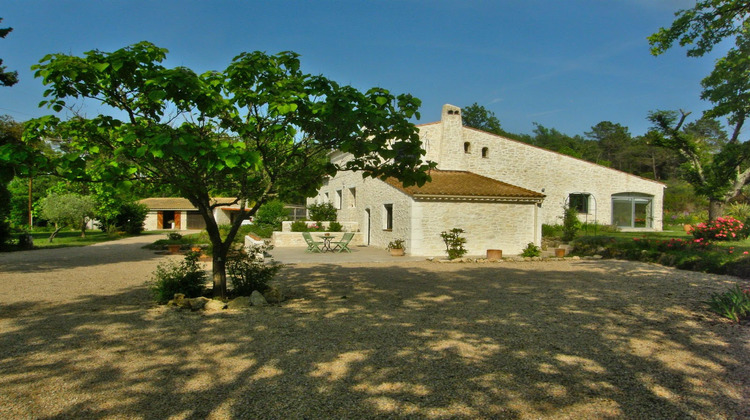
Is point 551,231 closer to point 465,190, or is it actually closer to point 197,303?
point 465,190

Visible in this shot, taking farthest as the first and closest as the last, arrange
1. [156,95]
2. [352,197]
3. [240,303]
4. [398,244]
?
[352,197] < [398,244] < [240,303] < [156,95]

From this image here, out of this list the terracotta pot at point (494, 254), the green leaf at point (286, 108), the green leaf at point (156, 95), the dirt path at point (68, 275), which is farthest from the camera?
the terracotta pot at point (494, 254)

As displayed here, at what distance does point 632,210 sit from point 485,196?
1331 centimetres

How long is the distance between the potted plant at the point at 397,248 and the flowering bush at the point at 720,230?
9.70 metres

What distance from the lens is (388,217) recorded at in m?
19.8

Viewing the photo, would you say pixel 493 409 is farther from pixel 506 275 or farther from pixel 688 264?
pixel 688 264

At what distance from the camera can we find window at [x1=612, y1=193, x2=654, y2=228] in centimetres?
2538

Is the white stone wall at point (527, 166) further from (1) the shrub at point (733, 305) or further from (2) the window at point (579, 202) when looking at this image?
(1) the shrub at point (733, 305)

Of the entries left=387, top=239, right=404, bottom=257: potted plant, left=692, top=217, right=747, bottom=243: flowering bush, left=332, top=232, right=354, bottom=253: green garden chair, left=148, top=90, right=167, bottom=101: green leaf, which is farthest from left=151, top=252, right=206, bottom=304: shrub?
left=692, top=217, right=747, bottom=243: flowering bush

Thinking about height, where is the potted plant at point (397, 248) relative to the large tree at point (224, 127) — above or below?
below

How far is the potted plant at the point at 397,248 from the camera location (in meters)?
16.8

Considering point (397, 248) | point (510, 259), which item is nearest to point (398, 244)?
point (397, 248)

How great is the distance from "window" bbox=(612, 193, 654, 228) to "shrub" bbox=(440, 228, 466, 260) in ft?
44.7

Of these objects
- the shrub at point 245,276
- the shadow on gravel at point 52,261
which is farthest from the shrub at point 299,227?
the shrub at point 245,276
